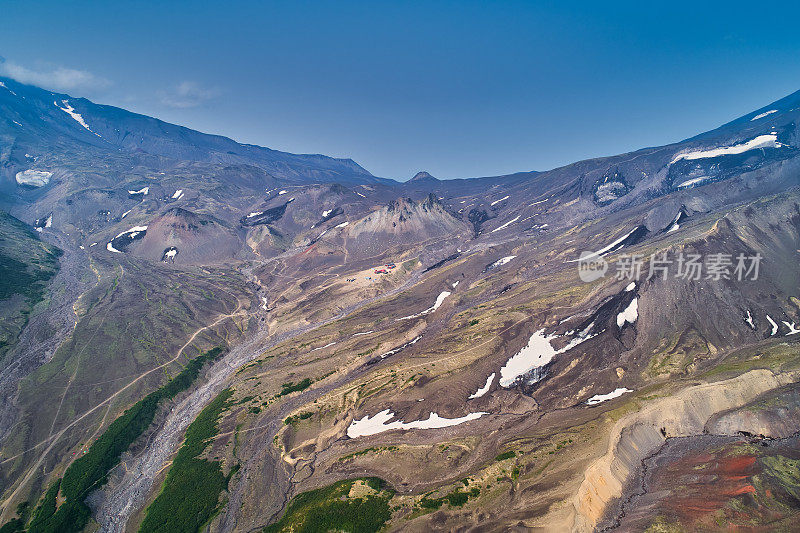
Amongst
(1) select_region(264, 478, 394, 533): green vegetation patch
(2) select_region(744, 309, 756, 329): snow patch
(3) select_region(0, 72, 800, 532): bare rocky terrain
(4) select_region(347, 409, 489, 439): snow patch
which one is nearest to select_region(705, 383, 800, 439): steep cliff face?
(3) select_region(0, 72, 800, 532): bare rocky terrain

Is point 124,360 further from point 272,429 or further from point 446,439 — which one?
point 446,439

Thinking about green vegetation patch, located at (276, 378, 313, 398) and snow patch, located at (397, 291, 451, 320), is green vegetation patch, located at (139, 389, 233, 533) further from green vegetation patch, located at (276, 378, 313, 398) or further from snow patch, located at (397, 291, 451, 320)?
snow patch, located at (397, 291, 451, 320)

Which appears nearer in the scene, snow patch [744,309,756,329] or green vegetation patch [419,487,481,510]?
green vegetation patch [419,487,481,510]

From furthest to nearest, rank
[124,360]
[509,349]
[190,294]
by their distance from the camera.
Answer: [190,294] → [124,360] → [509,349]

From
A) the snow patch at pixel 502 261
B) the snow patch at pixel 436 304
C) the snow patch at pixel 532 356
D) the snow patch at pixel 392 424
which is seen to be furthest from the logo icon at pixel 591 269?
the snow patch at pixel 392 424

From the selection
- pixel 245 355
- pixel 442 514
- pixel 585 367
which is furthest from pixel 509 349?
pixel 245 355

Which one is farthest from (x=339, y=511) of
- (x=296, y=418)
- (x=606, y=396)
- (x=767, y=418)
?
(x=767, y=418)

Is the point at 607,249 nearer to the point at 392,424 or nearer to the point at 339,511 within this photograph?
the point at 392,424
